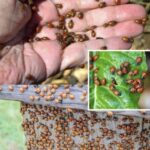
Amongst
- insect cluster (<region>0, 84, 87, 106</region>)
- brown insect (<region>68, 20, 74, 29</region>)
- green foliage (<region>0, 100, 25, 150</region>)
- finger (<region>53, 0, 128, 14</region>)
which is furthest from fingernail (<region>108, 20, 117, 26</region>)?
green foliage (<region>0, 100, 25, 150</region>)

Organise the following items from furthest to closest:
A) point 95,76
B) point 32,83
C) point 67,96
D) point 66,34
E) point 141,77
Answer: point 66,34 → point 32,83 → point 67,96 → point 141,77 → point 95,76

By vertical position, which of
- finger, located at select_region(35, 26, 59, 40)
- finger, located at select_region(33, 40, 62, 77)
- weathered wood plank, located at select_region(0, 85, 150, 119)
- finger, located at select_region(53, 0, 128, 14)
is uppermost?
finger, located at select_region(53, 0, 128, 14)

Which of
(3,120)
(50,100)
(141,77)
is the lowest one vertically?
(3,120)

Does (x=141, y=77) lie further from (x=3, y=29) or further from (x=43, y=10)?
(x=43, y=10)

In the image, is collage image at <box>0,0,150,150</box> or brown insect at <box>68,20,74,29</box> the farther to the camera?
brown insect at <box>68,20,74,29</box>

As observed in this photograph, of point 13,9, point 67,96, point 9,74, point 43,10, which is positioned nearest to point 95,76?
point 67,96

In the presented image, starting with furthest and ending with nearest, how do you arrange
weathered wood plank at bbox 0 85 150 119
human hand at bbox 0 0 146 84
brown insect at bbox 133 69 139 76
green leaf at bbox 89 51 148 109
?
human hand at bbox 0 0 146 84
weathered wood plank at bbox 0 85 150 119
brown insect at bbox 133 69 139 76
green leaf at bbox 89 51 148 109

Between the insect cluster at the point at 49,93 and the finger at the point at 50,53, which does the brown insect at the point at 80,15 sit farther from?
the insect cluster at the point at 49,93

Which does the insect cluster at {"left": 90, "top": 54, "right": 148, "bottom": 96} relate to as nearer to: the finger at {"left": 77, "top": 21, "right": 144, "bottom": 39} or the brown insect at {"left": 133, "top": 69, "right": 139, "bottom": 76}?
the brown insect at {"left": 133, "top": 69, "right": 139, "bottom": 76}
